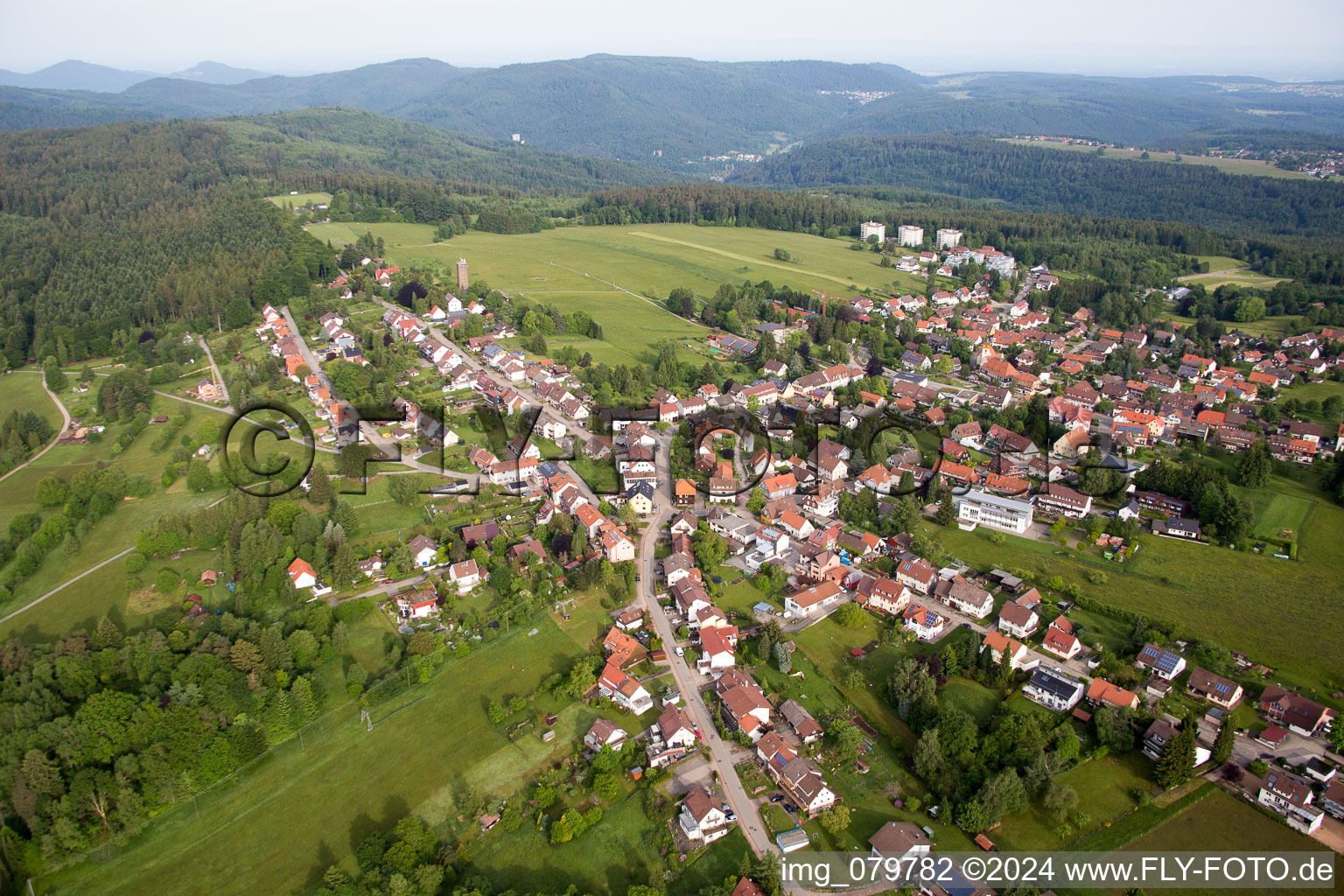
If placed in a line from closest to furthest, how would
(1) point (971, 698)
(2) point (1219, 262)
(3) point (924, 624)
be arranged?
(1) point (971, 698) → (3) point (924, 624) → (2) point (1219, 262)

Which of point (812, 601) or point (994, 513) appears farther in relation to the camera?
point (994, 513)

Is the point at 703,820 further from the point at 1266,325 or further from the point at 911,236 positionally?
A: the point at 911,236

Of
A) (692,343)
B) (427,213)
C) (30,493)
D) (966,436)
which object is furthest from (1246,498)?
(427,213)

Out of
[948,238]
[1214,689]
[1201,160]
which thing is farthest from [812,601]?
[1201,160]

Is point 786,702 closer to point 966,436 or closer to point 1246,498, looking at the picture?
point 966,436

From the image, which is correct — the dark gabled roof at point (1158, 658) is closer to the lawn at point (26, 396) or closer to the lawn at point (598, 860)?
the lawn at point (598, 860)

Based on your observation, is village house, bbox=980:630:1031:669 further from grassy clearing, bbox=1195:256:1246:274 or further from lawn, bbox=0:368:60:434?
grassy clearing, bbox=1195:256:1246:274

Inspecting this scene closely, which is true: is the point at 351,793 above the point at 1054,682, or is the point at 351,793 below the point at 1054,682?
below
